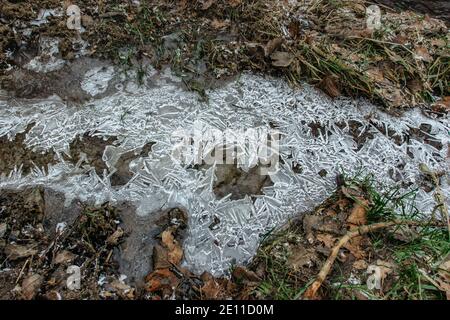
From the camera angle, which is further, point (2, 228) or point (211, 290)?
point (2, 228)

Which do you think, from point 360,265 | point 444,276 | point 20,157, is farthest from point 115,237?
point 444,276

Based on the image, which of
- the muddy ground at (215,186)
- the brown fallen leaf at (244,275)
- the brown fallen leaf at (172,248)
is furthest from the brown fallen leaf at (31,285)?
the brown fallen leaf at (244,275)

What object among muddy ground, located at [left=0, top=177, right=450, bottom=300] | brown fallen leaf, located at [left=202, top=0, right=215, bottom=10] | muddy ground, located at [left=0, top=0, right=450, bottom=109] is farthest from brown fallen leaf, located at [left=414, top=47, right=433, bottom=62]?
brown fallen leaf, located at [left=202, top=0, right=215, bottom=10]

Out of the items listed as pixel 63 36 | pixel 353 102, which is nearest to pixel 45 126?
pixel 63 36

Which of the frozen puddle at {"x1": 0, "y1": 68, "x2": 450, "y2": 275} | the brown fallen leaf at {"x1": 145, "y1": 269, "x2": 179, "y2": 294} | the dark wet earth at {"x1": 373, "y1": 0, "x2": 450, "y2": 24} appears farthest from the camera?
the dark wet earth at {"x1": 373, "y1": 0, "x2": 450, "y2": 24}

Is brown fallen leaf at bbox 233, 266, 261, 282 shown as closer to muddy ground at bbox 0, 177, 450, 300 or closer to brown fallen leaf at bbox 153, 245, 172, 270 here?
muddy ground at bbox 0, 177, 450, 300

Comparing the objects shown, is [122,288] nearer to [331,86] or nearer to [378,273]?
[378,273]

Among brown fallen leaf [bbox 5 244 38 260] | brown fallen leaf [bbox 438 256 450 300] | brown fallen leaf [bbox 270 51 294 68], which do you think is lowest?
brown fallen leaf [bbox 438 256 450 300]
